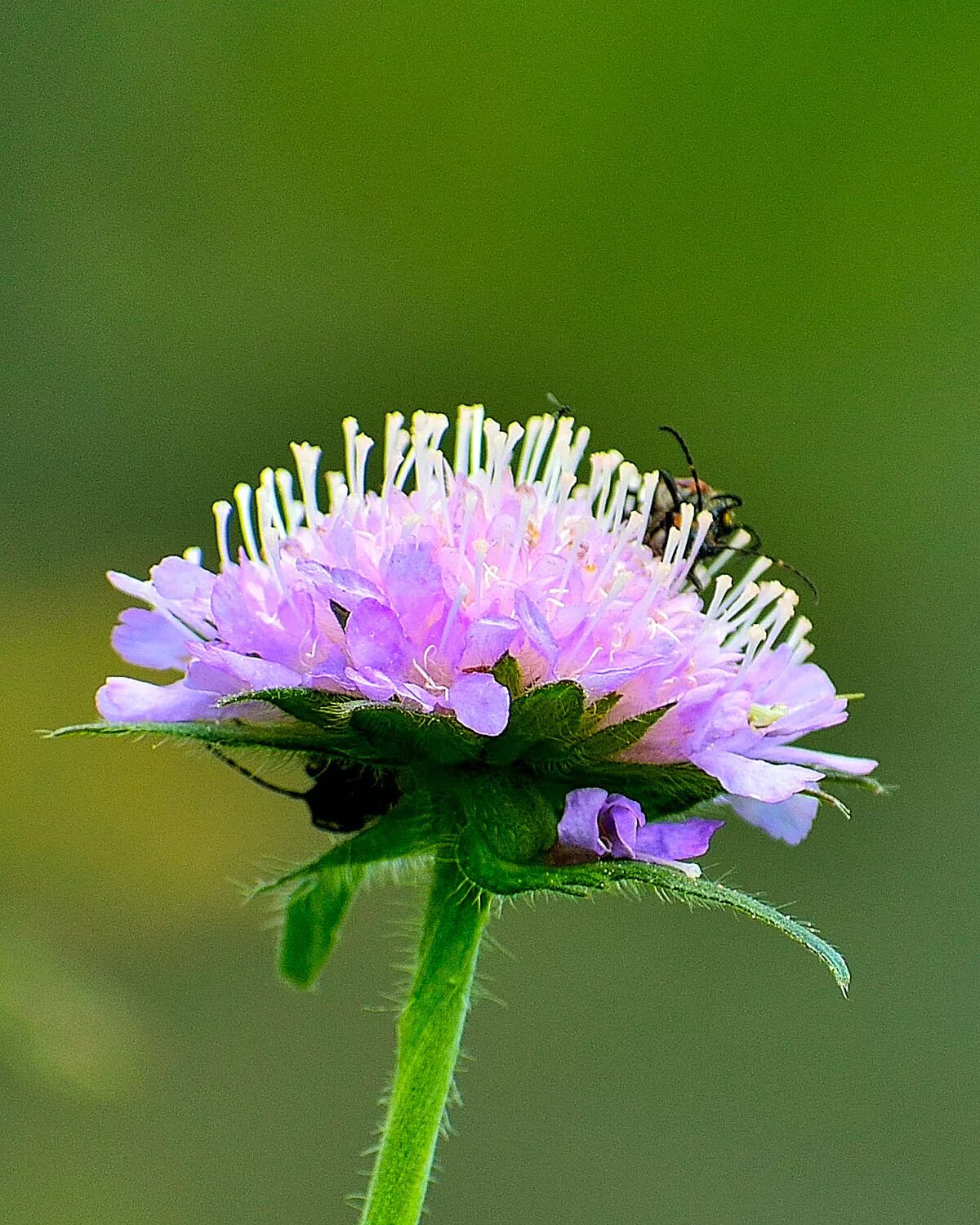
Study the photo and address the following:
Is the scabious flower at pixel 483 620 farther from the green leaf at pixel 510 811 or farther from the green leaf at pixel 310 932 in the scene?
the green leaf at pixel 310 932

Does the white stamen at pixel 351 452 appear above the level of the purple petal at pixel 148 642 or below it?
above

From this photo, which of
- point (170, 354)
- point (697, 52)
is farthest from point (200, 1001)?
point (697, 52)

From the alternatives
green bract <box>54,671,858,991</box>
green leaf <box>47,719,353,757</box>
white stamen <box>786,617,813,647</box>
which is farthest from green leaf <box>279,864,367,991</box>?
white stamen <box>786,617,813,647</box>

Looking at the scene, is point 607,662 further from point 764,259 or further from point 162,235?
point 764,259

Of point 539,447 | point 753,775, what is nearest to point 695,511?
point 539,447

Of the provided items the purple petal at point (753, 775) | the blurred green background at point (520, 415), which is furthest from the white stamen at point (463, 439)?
the blurred green background at point (520, 415)

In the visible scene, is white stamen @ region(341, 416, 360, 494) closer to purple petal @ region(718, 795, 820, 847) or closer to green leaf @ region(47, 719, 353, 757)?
green leaf @ region(47, 719, 353, 757)
